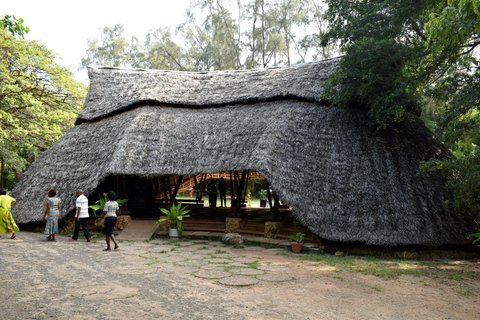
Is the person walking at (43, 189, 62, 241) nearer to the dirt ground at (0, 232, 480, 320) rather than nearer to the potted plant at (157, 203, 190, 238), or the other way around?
the dirt ground at (0, 232, 480, 320)

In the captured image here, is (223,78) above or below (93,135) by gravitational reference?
above

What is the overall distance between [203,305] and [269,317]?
0.99 meters

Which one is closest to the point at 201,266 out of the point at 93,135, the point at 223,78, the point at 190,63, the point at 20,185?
the point at 93,135

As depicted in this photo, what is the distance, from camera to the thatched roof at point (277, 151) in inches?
363

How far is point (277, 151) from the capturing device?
10.3 meters

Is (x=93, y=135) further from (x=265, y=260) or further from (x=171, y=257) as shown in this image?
(x=265, y=260)

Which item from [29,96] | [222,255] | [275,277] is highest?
[29,96]

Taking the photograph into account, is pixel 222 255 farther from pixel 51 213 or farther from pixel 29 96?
pixel 29 96

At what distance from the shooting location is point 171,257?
8523 mm

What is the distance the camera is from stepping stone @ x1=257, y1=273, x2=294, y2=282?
21.9 ft

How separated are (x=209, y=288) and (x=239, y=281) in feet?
2.37

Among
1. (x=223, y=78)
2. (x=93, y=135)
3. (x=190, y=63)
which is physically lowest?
(x=93, y=135)

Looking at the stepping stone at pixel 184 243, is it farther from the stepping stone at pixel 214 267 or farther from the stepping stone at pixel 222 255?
the stepping stone at pixel 214 267

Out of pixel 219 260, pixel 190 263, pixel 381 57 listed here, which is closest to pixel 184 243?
pixel 219 260
